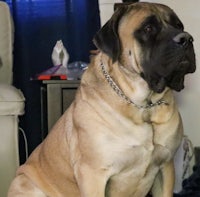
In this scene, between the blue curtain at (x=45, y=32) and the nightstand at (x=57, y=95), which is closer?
the nightstand at (x=57, y=95)

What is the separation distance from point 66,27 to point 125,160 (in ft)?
4.48

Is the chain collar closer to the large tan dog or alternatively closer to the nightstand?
the large tan dog

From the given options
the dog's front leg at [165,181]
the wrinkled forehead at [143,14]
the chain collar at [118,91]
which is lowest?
the dog's front leg at [165,181]

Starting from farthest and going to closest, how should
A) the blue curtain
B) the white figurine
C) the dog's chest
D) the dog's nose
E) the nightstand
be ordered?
the blue curtain, the white figurine, the nightstand, the dog's chest, the dog's nose

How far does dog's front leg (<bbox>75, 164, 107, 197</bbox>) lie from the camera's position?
145 cm

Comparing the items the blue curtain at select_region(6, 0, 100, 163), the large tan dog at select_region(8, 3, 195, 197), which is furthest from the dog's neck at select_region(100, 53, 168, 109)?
the blue curtain at select_region(6, 0, 100, 163)

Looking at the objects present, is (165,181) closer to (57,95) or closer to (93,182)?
(93,182)

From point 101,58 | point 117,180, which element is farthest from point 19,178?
point 101,58

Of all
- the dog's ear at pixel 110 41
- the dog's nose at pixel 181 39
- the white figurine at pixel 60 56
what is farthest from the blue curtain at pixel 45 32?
the dog's nose at pixel 181 39

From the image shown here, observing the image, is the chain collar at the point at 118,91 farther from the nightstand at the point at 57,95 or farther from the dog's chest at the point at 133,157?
the nightstand at the point at 57,95

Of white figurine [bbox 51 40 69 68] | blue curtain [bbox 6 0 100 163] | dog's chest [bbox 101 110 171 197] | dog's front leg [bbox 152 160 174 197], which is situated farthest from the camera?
blue curtain [bbox 6 0 100 163]

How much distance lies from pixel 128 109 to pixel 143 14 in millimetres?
297

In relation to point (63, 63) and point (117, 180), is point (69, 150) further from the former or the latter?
point (63, 63)

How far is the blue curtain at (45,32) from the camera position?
103 inches
